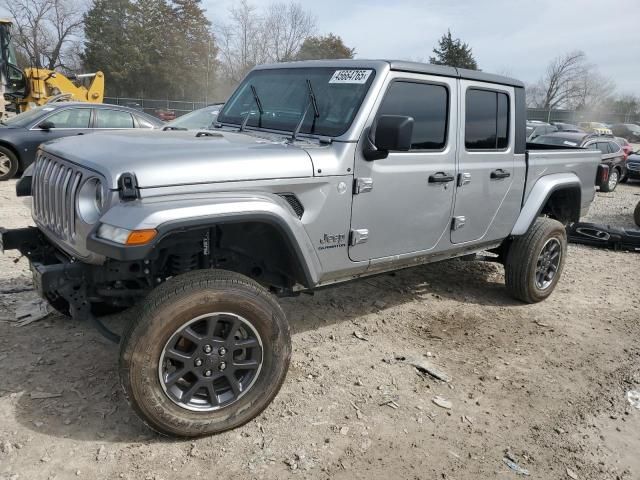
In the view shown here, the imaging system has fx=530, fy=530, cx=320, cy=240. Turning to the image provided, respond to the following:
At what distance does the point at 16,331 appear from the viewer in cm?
400

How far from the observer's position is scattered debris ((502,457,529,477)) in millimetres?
2838

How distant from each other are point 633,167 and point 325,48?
3839 centimetres

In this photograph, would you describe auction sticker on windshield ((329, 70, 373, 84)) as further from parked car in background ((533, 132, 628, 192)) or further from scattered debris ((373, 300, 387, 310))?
parked car in background ((533, 132, 628, 192))

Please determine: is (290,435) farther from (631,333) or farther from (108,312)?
(631,333)

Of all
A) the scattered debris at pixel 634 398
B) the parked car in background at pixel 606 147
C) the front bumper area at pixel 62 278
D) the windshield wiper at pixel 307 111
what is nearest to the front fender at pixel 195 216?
the front bumper area at pixel 62 278

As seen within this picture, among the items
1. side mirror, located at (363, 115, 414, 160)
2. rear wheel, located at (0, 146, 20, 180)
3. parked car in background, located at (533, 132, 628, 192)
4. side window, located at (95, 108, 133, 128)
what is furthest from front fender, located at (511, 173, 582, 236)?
parked car in background, located at (533, 132, 628, 192)

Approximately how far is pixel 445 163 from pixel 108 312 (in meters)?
2.95

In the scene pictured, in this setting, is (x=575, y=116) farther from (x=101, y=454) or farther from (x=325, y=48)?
(x=101, y=454)

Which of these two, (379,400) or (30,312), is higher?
(30,312)

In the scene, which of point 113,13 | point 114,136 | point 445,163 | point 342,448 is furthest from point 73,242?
point 113,13

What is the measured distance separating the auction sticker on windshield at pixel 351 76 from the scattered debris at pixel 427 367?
6.74ft

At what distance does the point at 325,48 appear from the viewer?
49.8 metres

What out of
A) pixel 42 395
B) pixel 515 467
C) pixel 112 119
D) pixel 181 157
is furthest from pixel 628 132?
pixel 42 395

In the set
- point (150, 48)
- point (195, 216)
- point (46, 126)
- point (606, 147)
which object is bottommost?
point (195, 216)
